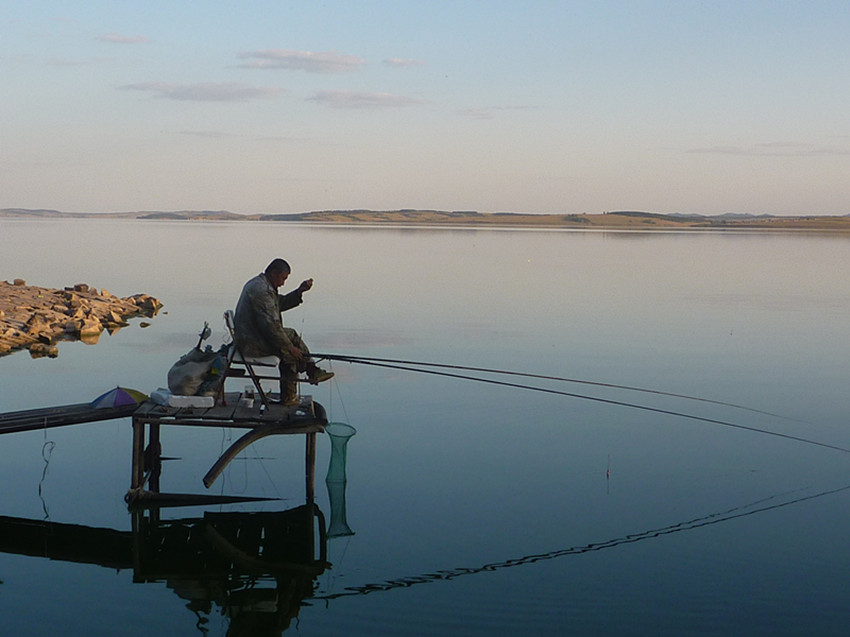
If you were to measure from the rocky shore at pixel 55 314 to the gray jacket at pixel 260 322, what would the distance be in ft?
41.1

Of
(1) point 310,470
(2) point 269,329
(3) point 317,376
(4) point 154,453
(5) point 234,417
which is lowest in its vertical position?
(4) point 154,453

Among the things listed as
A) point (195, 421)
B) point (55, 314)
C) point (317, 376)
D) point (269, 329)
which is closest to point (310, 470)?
point (317, 376)

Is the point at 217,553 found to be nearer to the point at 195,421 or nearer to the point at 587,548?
the point at 195,421

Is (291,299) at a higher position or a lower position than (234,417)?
higher

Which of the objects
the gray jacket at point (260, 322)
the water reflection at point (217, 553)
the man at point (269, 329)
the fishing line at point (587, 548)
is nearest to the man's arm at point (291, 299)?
the man at point (269, 329)

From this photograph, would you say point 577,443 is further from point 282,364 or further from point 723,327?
point 723,327

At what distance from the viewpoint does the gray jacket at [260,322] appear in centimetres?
995

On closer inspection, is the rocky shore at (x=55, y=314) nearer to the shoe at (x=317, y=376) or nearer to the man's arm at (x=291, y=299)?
the man's arm at (x=291, y=299)

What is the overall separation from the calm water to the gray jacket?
1.92 meters

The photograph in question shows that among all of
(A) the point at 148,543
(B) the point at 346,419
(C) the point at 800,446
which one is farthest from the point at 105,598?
(C) the point at 800,446

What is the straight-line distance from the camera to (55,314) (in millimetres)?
26219

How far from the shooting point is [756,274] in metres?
48.9

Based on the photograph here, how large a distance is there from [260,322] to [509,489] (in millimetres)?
3626

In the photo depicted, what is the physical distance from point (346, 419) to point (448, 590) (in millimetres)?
6488
